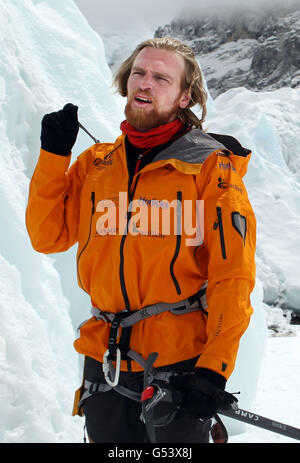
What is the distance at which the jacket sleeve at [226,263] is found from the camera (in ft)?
4.18

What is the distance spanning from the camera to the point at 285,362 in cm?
728

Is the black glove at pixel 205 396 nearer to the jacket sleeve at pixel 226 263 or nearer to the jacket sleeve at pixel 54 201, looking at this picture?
the jacket sleeve at pixel 226 263

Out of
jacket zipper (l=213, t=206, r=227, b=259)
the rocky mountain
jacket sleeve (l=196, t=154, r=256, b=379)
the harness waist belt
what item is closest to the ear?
jacket sleeve (l=196, t=154, r=256, b=379)

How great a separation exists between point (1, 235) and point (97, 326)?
1.71m

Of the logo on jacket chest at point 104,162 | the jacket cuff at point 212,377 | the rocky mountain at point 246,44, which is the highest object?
the rocky mountain at point 246,44

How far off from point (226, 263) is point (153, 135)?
1.78 feet

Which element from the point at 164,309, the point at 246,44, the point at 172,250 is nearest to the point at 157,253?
the point at 172,250

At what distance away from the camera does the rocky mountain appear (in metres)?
68.9

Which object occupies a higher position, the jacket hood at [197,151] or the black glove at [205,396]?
the jacket hood at [197,151]

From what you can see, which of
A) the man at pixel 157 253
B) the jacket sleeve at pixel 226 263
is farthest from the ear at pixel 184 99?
the jacket sleeve at pixel 226 263

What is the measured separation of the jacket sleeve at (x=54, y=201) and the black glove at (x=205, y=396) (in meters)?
0.74

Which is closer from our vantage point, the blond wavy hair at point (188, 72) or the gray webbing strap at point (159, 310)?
the gray webbing strap at point (159, 310)

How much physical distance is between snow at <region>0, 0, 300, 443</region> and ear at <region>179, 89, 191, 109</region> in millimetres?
1503

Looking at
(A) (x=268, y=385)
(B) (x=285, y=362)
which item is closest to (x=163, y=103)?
(A) (x=268, y=385)
